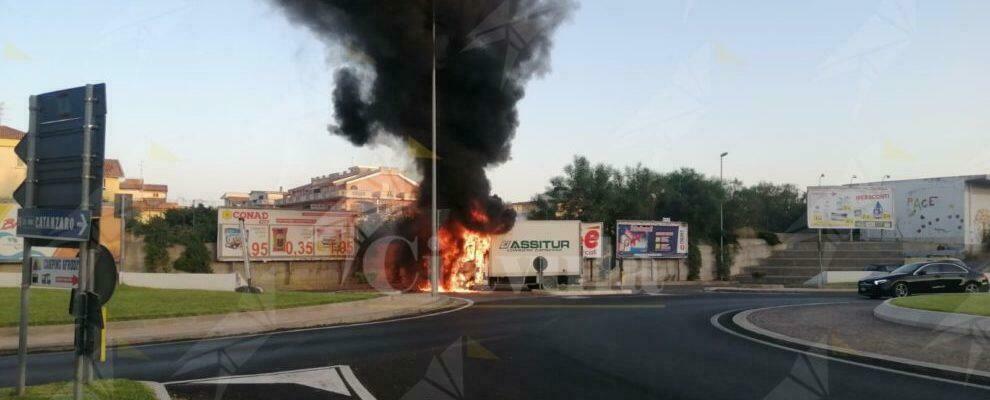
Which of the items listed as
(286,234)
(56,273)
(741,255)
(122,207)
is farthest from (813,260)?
(56,273)

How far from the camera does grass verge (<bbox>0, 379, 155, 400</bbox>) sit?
670 centimetres

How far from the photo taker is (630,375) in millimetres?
8789

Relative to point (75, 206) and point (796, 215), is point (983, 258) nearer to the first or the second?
point (796, 215)

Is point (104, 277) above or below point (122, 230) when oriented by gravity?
below

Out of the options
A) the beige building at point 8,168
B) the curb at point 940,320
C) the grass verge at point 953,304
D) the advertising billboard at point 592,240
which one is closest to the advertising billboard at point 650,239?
the advertising billboard at point 592,240

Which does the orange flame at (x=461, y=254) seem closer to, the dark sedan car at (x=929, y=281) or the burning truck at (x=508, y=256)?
the burning truck at (x=508, y=256)

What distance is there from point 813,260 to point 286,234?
1274 inches

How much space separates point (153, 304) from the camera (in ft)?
55.9

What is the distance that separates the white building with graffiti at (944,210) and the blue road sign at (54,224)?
52409 millimetres

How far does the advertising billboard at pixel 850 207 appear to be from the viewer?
41.3 metres

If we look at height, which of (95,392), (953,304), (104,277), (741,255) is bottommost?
(95,392)

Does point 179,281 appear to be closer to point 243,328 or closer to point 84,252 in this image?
point 243,328

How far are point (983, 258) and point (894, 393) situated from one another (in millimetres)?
45944

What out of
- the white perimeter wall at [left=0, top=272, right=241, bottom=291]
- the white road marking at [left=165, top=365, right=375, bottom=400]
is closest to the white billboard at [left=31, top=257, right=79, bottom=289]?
the white road marking at [left=165, top=365, right=375, bottom=400]
